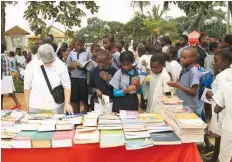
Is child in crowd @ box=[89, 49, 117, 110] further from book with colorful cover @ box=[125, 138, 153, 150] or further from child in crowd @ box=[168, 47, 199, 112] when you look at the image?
book with colorful cover @ box=[125, 138, 153, 150]

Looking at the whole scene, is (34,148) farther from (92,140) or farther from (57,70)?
(57,70)

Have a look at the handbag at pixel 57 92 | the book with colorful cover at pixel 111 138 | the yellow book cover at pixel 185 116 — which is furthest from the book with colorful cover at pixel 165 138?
the handbag at pixel 57 92

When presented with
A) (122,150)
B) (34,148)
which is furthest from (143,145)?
(34,148)

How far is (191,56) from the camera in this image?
11.9ft

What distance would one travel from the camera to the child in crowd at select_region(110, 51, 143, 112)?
3416mm

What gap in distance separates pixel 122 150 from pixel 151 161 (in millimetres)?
235

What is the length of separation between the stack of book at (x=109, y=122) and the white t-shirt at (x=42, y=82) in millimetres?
764

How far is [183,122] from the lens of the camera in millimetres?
2414

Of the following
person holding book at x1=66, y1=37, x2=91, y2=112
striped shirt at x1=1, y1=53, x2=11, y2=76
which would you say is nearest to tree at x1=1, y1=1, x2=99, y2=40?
striped shirt at x1=1, y1=53, x2=11, y2=76

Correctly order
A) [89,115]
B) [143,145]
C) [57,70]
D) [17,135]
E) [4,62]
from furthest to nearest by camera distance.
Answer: [4,62], [57,70], [89,115], [17,135], [143,145]

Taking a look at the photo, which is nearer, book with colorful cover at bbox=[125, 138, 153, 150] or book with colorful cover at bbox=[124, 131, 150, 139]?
book with colorful cover at bbox=[125, 138, 153, 150]

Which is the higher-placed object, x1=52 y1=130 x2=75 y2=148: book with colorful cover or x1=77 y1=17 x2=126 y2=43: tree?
x1=77 y1=17 x2=126 y2=43: tree

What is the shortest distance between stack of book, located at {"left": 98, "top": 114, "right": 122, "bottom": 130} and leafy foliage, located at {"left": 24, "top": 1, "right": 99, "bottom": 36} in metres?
4.99

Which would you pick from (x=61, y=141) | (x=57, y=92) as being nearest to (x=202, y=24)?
(x=57, y=92)
